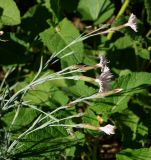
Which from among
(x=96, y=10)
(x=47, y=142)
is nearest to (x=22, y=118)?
(x=47, y=142)

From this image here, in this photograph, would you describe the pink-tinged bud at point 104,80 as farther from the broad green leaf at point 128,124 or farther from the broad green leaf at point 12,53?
the broad green leaf at point 12,53

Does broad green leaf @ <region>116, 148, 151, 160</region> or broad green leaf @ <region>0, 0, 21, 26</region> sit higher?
broad green leaf @ <region>0, 0, 21, 26</region>

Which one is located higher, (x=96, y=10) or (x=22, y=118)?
(x=96, y=10)

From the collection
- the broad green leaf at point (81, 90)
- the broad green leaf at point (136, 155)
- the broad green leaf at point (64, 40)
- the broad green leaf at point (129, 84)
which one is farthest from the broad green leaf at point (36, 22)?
the broad green leaf at point (136, 155)

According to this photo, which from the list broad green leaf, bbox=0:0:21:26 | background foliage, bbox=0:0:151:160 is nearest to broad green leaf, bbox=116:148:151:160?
background foliage, bbox=0:0:151:160

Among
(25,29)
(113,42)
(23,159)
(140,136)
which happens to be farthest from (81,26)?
(23,159)

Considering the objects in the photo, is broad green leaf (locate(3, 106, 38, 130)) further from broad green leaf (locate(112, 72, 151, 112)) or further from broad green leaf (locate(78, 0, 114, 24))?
broad green leaf (locate(78, 0, 114, 24))

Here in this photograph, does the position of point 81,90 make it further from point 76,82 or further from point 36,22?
point 36,22

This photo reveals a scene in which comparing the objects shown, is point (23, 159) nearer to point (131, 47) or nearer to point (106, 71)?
point (106, 71)
